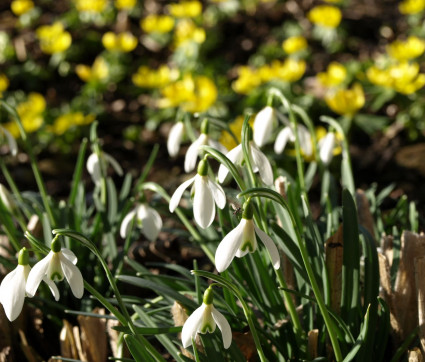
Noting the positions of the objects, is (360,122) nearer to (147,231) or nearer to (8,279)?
(147,231)

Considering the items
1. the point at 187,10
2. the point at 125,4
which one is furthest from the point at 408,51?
the point at 125,4

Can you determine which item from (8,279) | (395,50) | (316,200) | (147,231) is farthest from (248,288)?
(395,50)

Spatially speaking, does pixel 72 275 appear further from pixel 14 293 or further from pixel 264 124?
pixel 264 124

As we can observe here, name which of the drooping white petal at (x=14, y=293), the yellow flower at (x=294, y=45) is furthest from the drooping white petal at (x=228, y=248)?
the yellow flower at (x=294, y=45)

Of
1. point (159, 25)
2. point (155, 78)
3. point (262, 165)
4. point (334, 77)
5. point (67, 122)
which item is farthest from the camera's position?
point (159, 25)

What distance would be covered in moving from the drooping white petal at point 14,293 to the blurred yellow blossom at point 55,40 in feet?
12.5

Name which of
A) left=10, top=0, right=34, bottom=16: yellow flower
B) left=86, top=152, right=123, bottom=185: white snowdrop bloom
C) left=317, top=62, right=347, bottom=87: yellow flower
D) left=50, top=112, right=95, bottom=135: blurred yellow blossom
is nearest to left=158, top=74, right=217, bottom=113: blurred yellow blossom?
left=50, top=112, right=95, bottom=135: blurred yellow blossom

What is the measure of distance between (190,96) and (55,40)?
165 cm

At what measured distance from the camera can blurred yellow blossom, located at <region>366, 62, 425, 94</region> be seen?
3.67m

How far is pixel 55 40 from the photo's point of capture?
4945mm

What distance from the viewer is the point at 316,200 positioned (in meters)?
3.30

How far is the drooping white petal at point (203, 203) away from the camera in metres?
1.40

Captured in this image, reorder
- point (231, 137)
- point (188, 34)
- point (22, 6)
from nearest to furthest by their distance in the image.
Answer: point (231, 137), point (188, 34), point (22, 6)

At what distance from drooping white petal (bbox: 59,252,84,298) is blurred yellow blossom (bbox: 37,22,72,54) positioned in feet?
12.5
